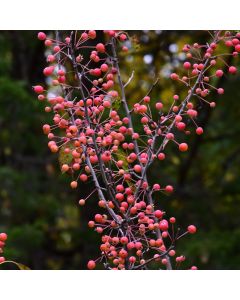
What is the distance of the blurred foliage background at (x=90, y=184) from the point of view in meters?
5.52

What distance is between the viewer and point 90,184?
225 inches

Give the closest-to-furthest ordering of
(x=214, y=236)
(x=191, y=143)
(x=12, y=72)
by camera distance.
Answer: (x=214, y=236), (x=191, y=143), (x=12, y=72)

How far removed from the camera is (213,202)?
22.4ft

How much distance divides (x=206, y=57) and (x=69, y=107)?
38cm

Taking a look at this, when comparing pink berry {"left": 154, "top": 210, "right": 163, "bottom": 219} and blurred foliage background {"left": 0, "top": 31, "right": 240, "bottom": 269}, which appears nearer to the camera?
pink berry {"left": 154, "top": 210, "right": 163, "bottom": 219}

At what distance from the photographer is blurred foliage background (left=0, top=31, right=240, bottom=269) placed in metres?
5.52

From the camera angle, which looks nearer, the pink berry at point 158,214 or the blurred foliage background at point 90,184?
the pink berry at point 158,214

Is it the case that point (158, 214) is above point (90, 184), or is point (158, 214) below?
A: above

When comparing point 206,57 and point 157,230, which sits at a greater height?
point 206,57

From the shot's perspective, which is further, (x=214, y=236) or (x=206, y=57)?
(x=214, y=236)

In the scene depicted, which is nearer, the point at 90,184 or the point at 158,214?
the point at 158,214

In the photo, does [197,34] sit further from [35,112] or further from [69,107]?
[69,107]
